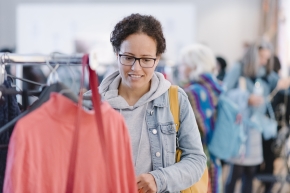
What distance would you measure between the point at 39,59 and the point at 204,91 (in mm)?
1826

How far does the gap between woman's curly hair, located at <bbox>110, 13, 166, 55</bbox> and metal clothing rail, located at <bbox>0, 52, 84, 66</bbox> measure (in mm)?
217

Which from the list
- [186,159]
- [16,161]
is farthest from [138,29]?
[16,161]

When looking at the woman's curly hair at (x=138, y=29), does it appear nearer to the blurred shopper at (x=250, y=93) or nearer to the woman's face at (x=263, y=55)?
the blurred shopper at (x=250, y=93)

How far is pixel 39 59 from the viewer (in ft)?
5.50

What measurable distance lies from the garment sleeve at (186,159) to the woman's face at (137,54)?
0.54 feet

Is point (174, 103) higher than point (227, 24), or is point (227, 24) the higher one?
point (227, 24)

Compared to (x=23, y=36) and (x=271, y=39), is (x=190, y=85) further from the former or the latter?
(x=23, y=36)

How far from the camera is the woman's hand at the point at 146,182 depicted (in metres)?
1.70

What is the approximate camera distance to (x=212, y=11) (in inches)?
377

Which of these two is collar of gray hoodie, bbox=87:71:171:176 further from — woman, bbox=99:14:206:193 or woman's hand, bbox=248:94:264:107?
woman's hand, bbox=248:94:264:107

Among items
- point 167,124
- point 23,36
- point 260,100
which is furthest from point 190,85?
point 23,36

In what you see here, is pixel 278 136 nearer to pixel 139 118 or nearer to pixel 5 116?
pixel 139 118

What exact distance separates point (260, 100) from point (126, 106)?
258 centimetres

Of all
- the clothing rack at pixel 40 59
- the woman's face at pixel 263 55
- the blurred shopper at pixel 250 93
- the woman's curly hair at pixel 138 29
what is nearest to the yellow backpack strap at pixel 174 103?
the woman's curly hair at pixel 138 29
